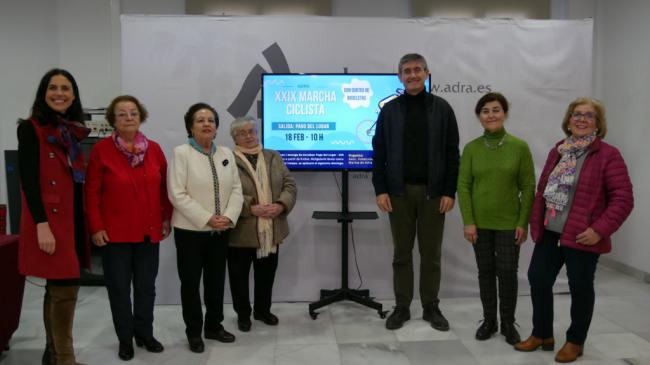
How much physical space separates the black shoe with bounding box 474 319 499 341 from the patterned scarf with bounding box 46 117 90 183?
2.50 m

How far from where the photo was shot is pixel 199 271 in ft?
10.3

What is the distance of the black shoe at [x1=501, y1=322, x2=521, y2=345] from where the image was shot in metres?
3.21

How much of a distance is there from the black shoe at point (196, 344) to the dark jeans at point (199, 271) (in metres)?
0.03

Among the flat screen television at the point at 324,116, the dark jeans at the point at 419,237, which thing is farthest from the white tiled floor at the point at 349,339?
the flat screen television at the point at 324,116

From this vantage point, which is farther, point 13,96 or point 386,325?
point 13,96

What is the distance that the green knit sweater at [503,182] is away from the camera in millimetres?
3129

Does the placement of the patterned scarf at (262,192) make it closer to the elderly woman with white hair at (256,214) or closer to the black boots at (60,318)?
the elderly woman with white hair at (256,214)

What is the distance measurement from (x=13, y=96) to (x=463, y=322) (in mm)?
4909

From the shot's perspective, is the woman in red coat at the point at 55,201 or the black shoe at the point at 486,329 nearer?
the woman in red coat at the point at 55,201

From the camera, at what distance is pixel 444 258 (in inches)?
169

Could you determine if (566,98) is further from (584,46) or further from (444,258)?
(444,258)

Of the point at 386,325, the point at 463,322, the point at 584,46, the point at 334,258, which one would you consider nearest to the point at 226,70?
the point at 334,258

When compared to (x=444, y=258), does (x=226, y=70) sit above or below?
above

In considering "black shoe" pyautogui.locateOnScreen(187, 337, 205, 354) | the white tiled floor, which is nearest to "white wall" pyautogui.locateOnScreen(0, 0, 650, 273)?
the white tiled floor
